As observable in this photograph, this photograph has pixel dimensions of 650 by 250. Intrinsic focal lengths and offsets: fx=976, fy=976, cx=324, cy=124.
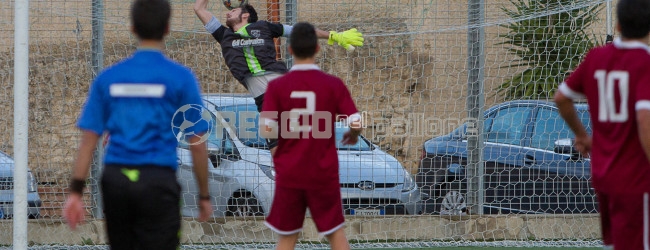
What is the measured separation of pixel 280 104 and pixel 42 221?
4.00 m

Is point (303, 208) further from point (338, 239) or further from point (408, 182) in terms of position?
point (408, 182)

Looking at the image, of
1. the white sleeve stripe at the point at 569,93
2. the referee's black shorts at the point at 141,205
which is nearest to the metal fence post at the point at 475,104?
the white sleeve stripe at the point at 569,93

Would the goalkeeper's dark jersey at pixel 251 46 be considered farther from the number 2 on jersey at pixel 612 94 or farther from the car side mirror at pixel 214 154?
the number 2 on jersey at pixel 612 94

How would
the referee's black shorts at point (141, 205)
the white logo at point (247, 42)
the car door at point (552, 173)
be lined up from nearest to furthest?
the referee's black shorts at point (141, 205)
the white logo at point (247, 42)
the car door at point (552, 173)

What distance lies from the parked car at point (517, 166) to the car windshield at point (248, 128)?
2.51 ft

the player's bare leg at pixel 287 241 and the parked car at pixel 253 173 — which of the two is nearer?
the player's bare leg at pixel 287 241

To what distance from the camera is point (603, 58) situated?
14.4 ft

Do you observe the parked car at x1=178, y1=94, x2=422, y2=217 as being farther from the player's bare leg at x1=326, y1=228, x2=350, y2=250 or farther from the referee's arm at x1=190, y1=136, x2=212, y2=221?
the referee's arm at x1=190, y1=136, x2=212, y2=221

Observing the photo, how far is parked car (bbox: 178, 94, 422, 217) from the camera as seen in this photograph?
29.0ft

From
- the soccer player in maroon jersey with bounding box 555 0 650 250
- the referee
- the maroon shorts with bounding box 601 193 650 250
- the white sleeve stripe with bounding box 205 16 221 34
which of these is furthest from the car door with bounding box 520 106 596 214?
the referee

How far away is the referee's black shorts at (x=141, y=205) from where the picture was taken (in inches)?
161

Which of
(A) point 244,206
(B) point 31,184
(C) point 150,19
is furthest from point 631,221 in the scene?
(B) point 31,184

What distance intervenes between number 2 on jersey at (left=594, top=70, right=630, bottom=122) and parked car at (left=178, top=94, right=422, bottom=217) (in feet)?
15.1

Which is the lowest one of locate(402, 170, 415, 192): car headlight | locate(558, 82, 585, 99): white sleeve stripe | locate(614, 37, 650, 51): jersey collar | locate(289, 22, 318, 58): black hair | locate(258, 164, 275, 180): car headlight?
locate(402, 170, 415, 192): car headlight
